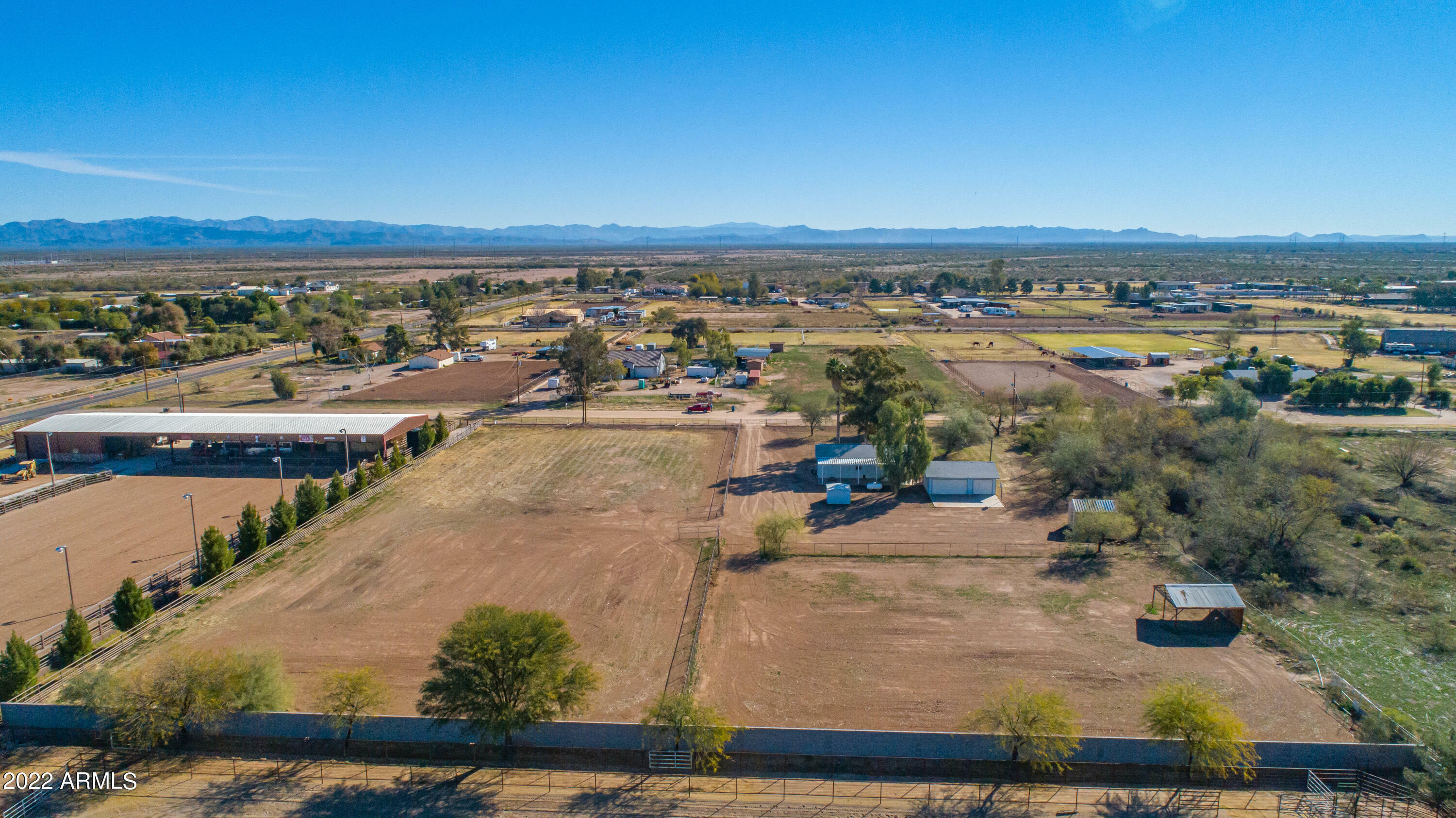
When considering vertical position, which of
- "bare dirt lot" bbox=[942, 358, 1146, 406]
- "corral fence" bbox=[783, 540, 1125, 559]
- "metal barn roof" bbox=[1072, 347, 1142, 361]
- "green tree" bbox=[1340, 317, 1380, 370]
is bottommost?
"corral fence" bbox=[783, 540, 1125, 559]

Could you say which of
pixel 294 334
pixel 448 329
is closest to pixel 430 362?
pixel 448 329

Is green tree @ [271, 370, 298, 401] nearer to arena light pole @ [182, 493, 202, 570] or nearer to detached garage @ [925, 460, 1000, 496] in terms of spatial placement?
arena light pole @ [182, 493, 202, 570]

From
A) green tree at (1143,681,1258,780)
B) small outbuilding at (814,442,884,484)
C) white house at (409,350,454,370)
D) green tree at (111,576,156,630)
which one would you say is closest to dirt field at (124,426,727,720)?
green tree at (111,576,156,630)

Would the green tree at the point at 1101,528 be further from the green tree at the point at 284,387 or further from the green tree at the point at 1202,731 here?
the green tree at the point at 284,387

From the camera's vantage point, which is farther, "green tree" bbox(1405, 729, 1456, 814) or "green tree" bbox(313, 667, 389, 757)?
"green tree" bbox(313, 667, 389, 757)

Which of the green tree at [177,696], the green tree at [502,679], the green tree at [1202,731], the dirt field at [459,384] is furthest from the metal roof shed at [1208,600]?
the dirt field at [459,384]

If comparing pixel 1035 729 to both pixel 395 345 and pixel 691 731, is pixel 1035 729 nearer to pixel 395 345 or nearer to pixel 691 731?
pixel 691 731
